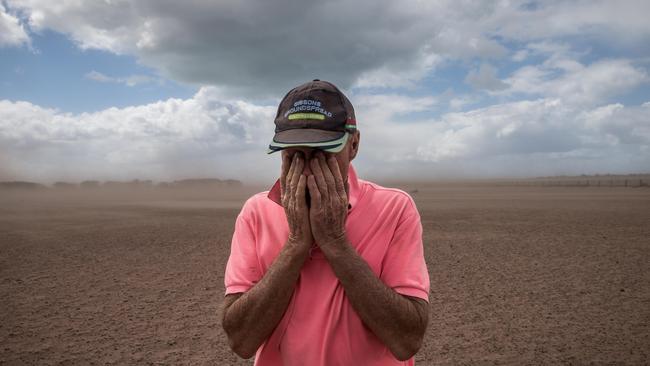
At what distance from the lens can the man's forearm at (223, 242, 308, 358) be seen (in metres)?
1.75

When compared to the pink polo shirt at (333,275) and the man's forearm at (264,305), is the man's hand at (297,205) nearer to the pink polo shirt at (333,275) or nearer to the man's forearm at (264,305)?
the man's forearm at (264,305)

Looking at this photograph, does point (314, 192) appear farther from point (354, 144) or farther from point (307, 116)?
point (354, 144)

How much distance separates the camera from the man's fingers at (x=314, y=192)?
1708mm

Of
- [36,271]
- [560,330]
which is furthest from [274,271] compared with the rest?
[36,271]

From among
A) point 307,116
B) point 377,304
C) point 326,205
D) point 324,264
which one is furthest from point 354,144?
point 377,304

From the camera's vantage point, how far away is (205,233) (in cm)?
1953

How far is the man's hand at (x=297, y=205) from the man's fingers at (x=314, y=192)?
0.03 meters

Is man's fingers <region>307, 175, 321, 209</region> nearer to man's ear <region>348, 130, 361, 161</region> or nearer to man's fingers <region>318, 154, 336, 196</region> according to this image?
man's fingers <region>318, 154, 336, 196</region>

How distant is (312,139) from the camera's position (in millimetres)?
1740

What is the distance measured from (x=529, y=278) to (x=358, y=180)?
10.00 m

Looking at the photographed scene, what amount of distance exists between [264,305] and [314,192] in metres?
0.54

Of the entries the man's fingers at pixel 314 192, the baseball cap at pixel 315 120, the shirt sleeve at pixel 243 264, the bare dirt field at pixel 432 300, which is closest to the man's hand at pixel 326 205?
the man's fingers at pixel 314 192

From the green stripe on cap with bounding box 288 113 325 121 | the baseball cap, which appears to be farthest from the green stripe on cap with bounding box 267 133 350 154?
the green stripe on cap with bounding box 288 113 325 121

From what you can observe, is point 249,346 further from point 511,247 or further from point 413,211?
point 511,247
